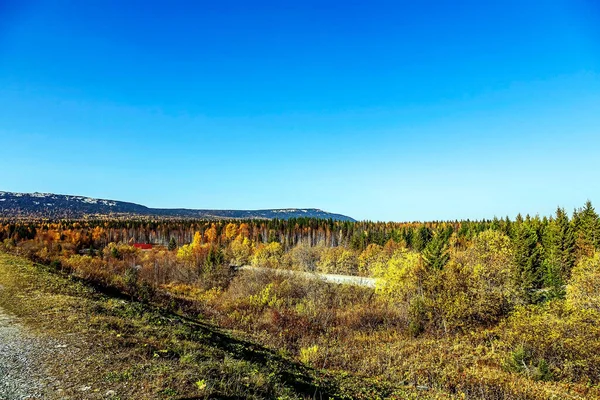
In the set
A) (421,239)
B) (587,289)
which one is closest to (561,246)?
(421,239)

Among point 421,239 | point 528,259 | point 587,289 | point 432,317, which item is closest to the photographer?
point 587,289

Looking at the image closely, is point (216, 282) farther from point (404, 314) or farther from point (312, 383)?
point (312, 383)

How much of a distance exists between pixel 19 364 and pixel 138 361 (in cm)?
301

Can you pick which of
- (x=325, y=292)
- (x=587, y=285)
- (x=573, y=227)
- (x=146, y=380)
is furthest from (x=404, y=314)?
(x=573, y=227)

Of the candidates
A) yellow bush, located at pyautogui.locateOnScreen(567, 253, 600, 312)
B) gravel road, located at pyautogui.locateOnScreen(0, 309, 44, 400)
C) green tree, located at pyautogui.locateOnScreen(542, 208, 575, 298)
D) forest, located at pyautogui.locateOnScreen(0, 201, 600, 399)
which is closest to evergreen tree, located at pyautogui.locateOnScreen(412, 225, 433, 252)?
green tree, located at pyautogui.locateOnScreen(542, 208, 575, 298)

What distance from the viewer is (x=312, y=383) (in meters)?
12.7

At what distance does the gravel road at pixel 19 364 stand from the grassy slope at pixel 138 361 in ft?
1.42

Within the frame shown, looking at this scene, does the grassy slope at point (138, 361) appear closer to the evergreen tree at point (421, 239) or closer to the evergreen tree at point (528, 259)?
the evergreen tree at point (528, 259)

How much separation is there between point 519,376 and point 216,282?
1704 inches

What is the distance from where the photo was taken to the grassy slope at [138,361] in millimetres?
8125

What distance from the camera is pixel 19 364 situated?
884 centimetres

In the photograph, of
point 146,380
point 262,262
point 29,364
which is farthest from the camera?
point 262,262

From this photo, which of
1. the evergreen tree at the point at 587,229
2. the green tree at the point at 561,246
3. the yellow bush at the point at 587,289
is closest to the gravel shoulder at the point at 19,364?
the yellow bush at the point at 587,289

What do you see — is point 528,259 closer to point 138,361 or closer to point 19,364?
point 138,361
